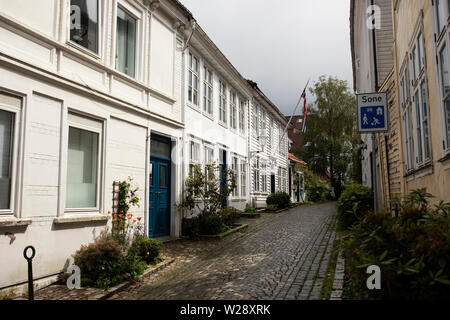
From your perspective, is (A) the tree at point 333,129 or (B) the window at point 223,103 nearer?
(B) the window at point 223,103

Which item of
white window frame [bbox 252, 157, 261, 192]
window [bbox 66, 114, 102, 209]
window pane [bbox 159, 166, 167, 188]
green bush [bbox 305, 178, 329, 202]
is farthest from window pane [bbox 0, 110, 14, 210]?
green bush [bbox 305, 178, 329, 202]

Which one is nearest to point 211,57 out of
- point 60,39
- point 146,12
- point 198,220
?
point 146,12

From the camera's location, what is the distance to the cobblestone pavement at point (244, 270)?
5359 mm

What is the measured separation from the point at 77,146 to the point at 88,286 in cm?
261

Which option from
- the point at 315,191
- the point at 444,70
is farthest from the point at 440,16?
the point at 315,191

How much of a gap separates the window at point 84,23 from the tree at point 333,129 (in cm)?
2983

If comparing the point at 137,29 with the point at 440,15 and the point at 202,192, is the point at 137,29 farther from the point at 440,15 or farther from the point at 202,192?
the point at 440,15

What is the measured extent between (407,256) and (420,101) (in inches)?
149

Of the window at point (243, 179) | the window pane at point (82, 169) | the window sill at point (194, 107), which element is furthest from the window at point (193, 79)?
the window at point (243, 179)

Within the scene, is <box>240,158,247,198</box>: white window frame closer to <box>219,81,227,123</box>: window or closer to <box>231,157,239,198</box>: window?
<box>231,157,239,198</box>: window

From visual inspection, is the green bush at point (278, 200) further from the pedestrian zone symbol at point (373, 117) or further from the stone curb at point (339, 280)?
the pedestrian zone symbol at point (373, 117)
